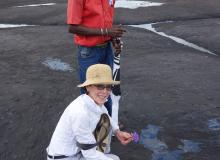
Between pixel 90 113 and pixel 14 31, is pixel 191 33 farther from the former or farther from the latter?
pixel 90 113

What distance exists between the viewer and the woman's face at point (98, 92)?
11.6 ft

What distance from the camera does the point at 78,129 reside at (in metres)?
3.45

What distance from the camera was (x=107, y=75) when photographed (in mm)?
3545

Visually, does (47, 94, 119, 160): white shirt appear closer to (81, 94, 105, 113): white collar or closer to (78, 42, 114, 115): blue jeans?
(81, 94, 105, 113): white collar

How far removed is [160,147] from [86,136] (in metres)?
1.70

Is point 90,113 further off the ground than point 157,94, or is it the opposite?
point 90,113

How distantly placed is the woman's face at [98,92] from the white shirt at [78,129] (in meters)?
0.04

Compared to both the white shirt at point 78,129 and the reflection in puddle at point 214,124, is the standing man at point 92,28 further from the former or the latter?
the reflection in puddle at point 214,124

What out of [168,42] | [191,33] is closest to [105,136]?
[168,42]

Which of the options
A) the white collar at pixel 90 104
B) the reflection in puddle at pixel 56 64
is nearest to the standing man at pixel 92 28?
the white collar at pixel 90 104

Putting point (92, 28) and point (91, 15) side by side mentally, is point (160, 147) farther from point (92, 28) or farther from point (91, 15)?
point (91, 15)

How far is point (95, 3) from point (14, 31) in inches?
280

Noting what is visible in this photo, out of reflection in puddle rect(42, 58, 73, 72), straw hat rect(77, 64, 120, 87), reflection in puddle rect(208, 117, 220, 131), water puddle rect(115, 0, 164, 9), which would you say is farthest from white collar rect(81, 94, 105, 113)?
water puddle rect(115, 0, 164, 9)

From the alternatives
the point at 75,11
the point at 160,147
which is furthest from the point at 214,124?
the point at 75,11
